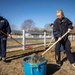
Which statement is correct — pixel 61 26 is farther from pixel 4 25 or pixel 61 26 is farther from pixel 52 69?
pixel 4 25

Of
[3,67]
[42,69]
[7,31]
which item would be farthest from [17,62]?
[42,69]

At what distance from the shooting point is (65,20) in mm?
5438

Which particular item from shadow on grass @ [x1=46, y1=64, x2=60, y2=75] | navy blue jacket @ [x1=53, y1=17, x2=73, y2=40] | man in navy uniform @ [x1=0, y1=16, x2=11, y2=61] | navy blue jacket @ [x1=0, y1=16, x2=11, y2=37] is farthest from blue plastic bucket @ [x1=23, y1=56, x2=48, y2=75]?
navy blue jacket @ [x1=0, y1=16, x2=11, y2=37]

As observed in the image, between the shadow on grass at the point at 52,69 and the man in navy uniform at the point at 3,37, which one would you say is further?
the man in navy uniform at the point at 3,37

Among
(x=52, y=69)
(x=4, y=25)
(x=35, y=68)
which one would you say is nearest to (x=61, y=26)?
(x=52, y=69)

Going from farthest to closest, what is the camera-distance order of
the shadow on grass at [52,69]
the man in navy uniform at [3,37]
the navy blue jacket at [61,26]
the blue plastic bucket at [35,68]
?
the man in navy uniform at [3,37] < the navy blue jacket at [61,26] < the shadow on grass at [52,69] < the blue plastic bucket at [35,68]

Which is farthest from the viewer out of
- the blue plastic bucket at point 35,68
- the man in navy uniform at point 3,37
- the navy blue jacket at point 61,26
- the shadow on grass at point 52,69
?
the man in navy uniform at point 3,37

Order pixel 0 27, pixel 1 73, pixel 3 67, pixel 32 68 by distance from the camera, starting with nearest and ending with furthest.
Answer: pixel 32 68 < pixel 1 73 < pixel 3 67 < pixel 0 27

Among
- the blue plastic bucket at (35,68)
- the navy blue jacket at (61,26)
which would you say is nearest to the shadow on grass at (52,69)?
the blue plastic bucket at (35,68)

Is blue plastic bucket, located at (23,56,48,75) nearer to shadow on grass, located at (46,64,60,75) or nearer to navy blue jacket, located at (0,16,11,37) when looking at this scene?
shadow on grass, located at (46,64,60,75)

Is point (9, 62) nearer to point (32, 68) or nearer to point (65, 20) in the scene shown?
point (32, 68)

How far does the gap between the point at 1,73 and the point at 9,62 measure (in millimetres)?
1186

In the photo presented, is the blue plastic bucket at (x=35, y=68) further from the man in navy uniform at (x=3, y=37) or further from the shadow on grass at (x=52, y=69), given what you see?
the man in navy uniform at (x=3, y=37)

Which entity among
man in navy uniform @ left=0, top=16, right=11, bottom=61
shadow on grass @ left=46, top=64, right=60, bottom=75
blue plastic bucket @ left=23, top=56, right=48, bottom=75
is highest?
man in navy uniform @ left=0, top=16, right=11, bottom=61
